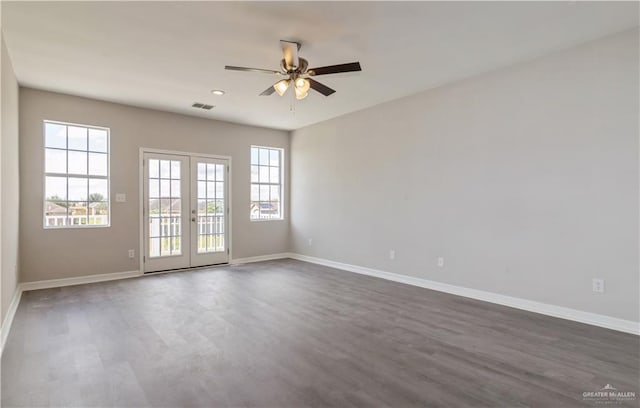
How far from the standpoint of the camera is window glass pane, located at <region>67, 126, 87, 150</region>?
5211 mm

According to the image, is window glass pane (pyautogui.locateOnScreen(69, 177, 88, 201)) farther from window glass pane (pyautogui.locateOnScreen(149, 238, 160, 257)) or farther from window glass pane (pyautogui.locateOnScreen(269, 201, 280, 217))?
window glass pane (pyautogui.locateOnScreen(269, 201, 280, 217))

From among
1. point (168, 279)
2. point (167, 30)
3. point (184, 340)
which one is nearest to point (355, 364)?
point (184, 340)

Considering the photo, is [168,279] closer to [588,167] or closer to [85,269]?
[85,269]

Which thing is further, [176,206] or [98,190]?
[176,206]

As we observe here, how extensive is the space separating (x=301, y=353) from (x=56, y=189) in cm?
466

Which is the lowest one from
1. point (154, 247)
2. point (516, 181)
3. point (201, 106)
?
point (154, 247)

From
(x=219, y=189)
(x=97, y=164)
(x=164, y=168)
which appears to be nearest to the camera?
(x=97, y=164)

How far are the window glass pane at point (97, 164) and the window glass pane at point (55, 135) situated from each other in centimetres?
39

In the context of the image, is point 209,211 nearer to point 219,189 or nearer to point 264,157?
point 219,189

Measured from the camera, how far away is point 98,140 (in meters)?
5.46

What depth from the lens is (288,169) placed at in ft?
25.1

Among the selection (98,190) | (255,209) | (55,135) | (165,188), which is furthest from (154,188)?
(255,209)

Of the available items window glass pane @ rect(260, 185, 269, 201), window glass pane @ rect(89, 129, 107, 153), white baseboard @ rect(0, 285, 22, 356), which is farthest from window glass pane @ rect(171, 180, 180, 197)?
white baseboard @ rect(0, 285, 22, 356)

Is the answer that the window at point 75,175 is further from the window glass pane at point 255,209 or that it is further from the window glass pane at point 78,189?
the window glass pane at point 255,209
